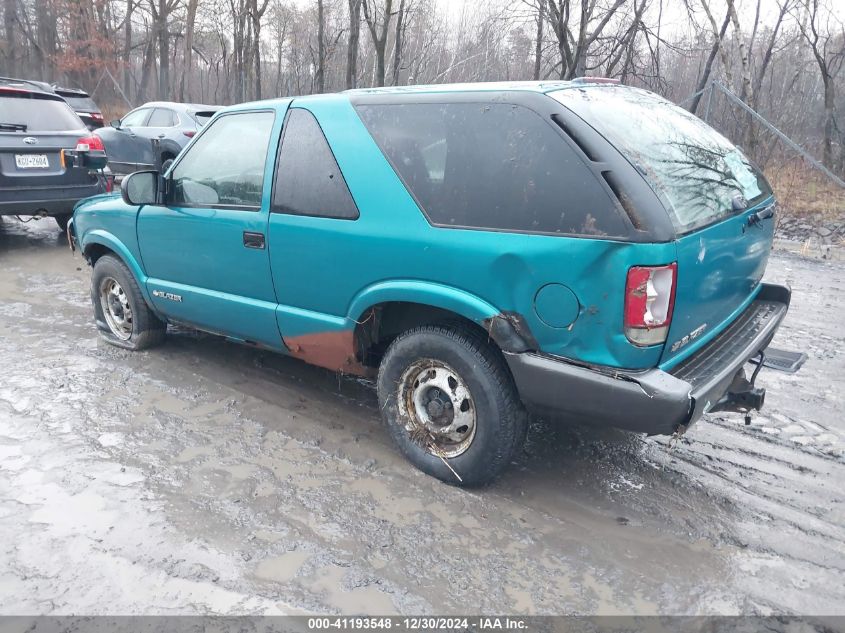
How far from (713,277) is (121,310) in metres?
4.26

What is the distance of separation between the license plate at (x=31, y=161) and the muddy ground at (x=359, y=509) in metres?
3.60

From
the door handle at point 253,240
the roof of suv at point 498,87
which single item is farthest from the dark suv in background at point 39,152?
the roof of suv at point 498,87

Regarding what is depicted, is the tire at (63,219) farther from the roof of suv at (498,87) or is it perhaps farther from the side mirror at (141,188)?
the roof of suv at (498,87)

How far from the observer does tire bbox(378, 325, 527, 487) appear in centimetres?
292

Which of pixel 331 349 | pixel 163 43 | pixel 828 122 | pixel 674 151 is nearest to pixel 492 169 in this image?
pixel 674 151

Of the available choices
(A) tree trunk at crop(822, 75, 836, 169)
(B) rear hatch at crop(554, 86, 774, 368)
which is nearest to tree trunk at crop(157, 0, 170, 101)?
(A) tree trunk at crop(822, 75, 836, 169)

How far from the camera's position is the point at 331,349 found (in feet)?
11.6

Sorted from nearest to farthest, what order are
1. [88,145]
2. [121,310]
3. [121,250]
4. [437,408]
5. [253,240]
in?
[437,408], [253,240], [121,250], [121,310], [88,145]

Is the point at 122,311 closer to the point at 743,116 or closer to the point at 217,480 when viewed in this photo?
the point at 217,480

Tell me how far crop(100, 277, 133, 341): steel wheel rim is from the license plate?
125 inches

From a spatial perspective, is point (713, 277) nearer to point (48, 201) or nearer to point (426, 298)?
point (426, 298)

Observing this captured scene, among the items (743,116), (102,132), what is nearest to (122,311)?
(102,132)

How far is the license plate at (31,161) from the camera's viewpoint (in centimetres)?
695

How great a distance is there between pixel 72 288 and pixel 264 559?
498 centimetres
